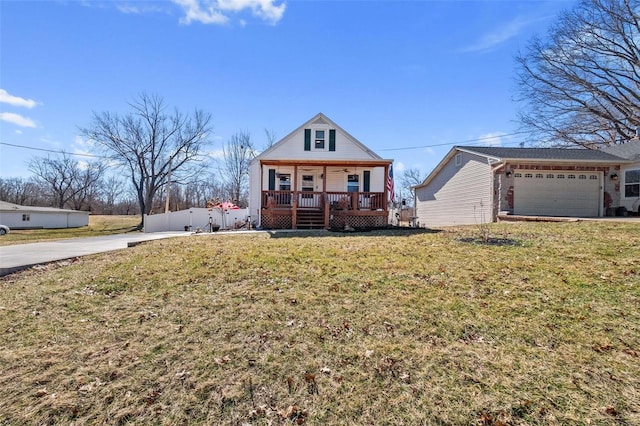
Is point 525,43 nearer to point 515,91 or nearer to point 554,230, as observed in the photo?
point 515,91

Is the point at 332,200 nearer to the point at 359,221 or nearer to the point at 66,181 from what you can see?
the point at 359,221

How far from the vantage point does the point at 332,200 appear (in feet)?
47.4

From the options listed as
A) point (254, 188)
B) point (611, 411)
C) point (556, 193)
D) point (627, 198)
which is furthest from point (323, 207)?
point (627, 198)

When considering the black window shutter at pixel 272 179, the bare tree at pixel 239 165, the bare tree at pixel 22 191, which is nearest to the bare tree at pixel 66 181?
the bare tree at pixel 22 191

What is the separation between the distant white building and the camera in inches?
1345

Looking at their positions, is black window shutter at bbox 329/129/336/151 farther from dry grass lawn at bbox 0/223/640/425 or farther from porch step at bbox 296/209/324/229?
dry grass lawn at bbox 0/223/640/425

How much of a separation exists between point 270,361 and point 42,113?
29110mm

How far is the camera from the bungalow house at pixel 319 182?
13648 mm

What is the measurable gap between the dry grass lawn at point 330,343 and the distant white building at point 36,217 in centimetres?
4007

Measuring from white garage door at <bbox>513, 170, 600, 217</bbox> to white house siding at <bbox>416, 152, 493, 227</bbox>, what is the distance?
133 centimetres

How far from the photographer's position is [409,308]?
4.10 m

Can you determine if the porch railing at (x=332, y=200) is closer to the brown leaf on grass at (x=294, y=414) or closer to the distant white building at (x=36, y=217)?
the brown leaf on grass at (x=294, y=414)

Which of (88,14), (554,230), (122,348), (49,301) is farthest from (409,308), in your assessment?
(88,14)

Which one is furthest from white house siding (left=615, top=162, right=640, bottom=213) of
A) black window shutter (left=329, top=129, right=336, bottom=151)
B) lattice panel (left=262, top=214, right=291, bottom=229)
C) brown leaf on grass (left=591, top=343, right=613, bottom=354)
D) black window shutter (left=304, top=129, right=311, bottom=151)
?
brown leaf on grass (left=591, top=343, right=613, bottom=354)
